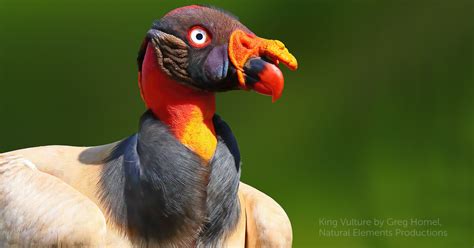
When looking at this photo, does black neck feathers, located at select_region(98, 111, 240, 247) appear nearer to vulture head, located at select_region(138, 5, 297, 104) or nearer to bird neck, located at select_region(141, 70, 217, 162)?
bird neck, located at select_region(141, 70, 217, 162)

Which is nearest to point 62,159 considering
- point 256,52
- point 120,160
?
point 120,160

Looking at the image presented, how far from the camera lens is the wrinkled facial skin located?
2402 millimetres

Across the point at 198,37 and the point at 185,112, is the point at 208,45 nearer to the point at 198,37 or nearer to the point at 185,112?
the point at 198,37

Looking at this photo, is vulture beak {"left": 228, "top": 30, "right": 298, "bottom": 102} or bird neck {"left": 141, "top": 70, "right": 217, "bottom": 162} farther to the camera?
bird neck {"left": 141, "top": 70, "right": 217, "bottom": 162}

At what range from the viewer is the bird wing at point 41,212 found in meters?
2.47

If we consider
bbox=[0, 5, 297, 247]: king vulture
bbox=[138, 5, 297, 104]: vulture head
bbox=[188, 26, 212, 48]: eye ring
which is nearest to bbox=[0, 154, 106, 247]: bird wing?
bbox=[0, 5, 297, 247]: king vulture

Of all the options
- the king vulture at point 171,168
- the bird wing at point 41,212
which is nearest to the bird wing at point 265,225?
the king vulture at point 171,168

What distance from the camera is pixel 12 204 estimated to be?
8.72 feet

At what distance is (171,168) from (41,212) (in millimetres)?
516

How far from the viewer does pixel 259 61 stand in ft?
7.79

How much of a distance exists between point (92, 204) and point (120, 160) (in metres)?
0.19

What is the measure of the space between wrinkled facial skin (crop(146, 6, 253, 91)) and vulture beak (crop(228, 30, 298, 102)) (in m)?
0.03

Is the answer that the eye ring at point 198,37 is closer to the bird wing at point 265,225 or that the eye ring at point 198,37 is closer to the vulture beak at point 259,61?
the vulture beak at point 259,61

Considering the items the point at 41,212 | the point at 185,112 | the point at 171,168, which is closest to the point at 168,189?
the point at 171,168
